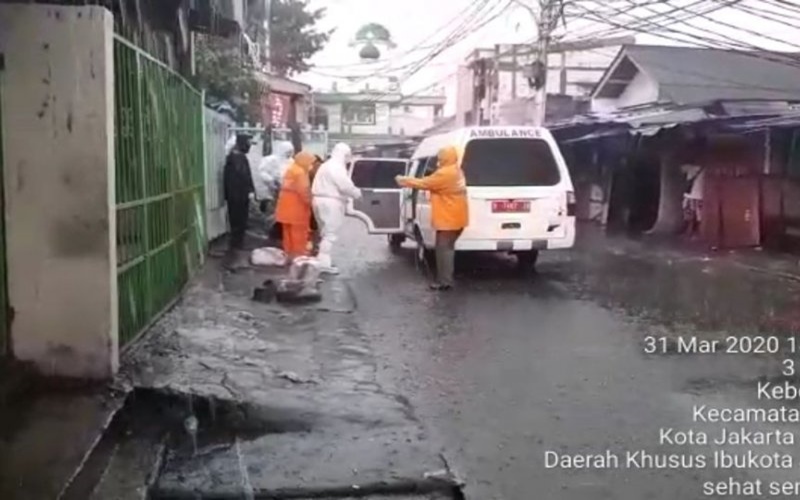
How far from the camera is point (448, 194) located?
12633 mm

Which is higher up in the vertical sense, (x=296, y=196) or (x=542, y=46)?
(x=542, y=46)

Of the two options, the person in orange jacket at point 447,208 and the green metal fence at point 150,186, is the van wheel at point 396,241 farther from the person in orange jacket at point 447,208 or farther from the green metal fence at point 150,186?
the green metal fence at point 150,186

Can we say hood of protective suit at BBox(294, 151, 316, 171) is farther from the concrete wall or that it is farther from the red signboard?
the red signboard

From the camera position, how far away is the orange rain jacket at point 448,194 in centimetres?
1257

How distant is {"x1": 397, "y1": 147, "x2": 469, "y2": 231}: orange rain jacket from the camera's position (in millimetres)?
12570

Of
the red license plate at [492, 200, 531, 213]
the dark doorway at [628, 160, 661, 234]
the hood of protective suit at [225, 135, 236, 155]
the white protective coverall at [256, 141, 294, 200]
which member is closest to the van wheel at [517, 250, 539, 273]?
the red license plate at [492, 200, 531, 213]

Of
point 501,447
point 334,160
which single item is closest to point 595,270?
point 334,160

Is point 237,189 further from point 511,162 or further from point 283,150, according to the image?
point 511,162

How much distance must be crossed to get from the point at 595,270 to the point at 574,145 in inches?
474

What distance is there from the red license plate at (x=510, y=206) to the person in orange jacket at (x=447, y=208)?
3.19 feet

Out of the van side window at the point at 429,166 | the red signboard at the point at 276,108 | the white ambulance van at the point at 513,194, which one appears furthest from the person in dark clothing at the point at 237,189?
the red signboard at the point at 276,108

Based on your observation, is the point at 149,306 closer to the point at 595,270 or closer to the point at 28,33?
the point at 28,33

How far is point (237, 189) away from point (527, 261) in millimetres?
4969

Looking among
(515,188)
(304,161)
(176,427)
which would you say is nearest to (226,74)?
(304,161)
